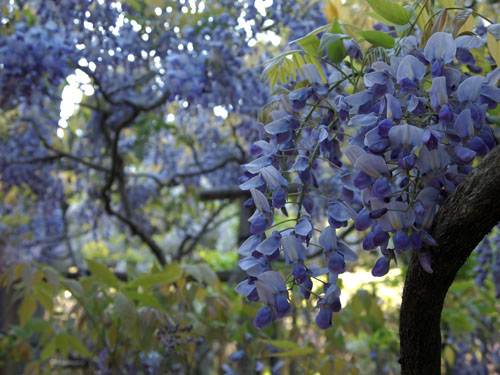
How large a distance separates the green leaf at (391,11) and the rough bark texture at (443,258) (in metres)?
0.34

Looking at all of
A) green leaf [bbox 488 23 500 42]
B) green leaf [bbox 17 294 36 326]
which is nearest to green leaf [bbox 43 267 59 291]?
green leaf [bbox 17 294 36 326]

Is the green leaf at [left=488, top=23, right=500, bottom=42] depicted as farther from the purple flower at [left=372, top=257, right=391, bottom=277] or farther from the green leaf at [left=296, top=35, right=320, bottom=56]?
the purple flower at [left=372, top=257, right=391, bottom=277]

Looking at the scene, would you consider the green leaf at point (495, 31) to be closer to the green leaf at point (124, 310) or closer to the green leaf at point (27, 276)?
the green leaf at point (124, 310)

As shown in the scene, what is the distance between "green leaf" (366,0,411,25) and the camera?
1.01m

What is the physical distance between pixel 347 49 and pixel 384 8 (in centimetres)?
10

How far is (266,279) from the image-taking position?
866 millimetres

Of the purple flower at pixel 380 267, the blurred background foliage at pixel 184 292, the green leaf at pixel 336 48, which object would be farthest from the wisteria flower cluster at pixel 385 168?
the blurred background foliage at pixel 184 292

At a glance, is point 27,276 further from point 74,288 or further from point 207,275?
point 207,275

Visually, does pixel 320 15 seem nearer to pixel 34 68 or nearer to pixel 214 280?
pixel 34 68

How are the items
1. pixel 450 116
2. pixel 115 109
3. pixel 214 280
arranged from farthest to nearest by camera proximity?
pixel 115 109, pixel 214 280, pixel 450 116

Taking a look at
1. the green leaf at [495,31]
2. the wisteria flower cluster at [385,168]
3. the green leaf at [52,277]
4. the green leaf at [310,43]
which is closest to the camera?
the wisteria flower cluster at [385,168]

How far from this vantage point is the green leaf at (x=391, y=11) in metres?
1.01

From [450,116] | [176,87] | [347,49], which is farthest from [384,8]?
[176,87]

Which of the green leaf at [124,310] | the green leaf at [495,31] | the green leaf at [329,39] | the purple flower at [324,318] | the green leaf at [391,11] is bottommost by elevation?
the purple flower at [324,318]
